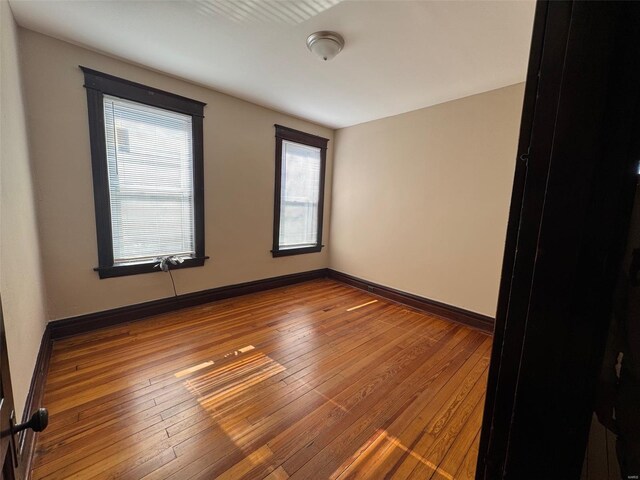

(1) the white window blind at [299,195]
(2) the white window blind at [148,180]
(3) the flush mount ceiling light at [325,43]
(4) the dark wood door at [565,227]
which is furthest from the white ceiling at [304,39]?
(4) the dark wood door at [565,227]

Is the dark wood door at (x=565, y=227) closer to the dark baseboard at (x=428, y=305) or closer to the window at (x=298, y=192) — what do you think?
the dark baseboard at (x=428, y=305)

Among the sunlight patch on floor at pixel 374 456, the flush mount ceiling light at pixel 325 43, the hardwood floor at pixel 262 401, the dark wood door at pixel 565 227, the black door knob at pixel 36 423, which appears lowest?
the sunlight patch on floor at pixel 374 456

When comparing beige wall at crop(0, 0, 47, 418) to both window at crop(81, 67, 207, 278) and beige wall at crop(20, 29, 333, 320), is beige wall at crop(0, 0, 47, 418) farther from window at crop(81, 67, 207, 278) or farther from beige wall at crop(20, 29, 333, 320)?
window at crop(81, 67, 207, 278)

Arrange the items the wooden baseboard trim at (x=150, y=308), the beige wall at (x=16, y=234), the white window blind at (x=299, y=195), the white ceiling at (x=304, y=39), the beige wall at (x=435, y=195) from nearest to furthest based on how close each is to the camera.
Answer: the beige wall at (x=16, y=234), the white ceiling at (x=304, y=39), the wooden baseboard trim at (x=150, y=308), the beige wall at (x=435, y=195), the white window blind at (x=299, y=195)

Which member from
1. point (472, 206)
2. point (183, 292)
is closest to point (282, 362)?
point (183, 292)

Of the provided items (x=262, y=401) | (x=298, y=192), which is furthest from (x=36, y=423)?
(x=298, y=192)

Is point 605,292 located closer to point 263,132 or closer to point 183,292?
point 183,292

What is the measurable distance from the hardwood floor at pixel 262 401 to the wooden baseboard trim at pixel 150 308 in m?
0.10

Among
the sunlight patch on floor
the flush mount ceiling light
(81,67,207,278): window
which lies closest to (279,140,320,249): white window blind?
(81,67,207,278): window

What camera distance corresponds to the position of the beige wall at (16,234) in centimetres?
126

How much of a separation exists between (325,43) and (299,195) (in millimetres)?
2237

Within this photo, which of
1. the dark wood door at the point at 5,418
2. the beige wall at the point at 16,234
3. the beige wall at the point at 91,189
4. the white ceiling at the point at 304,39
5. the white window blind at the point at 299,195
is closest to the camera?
the dark wood door at the point at 5,418

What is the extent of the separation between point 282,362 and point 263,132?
8.90 feet

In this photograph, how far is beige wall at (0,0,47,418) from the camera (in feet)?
4.13
